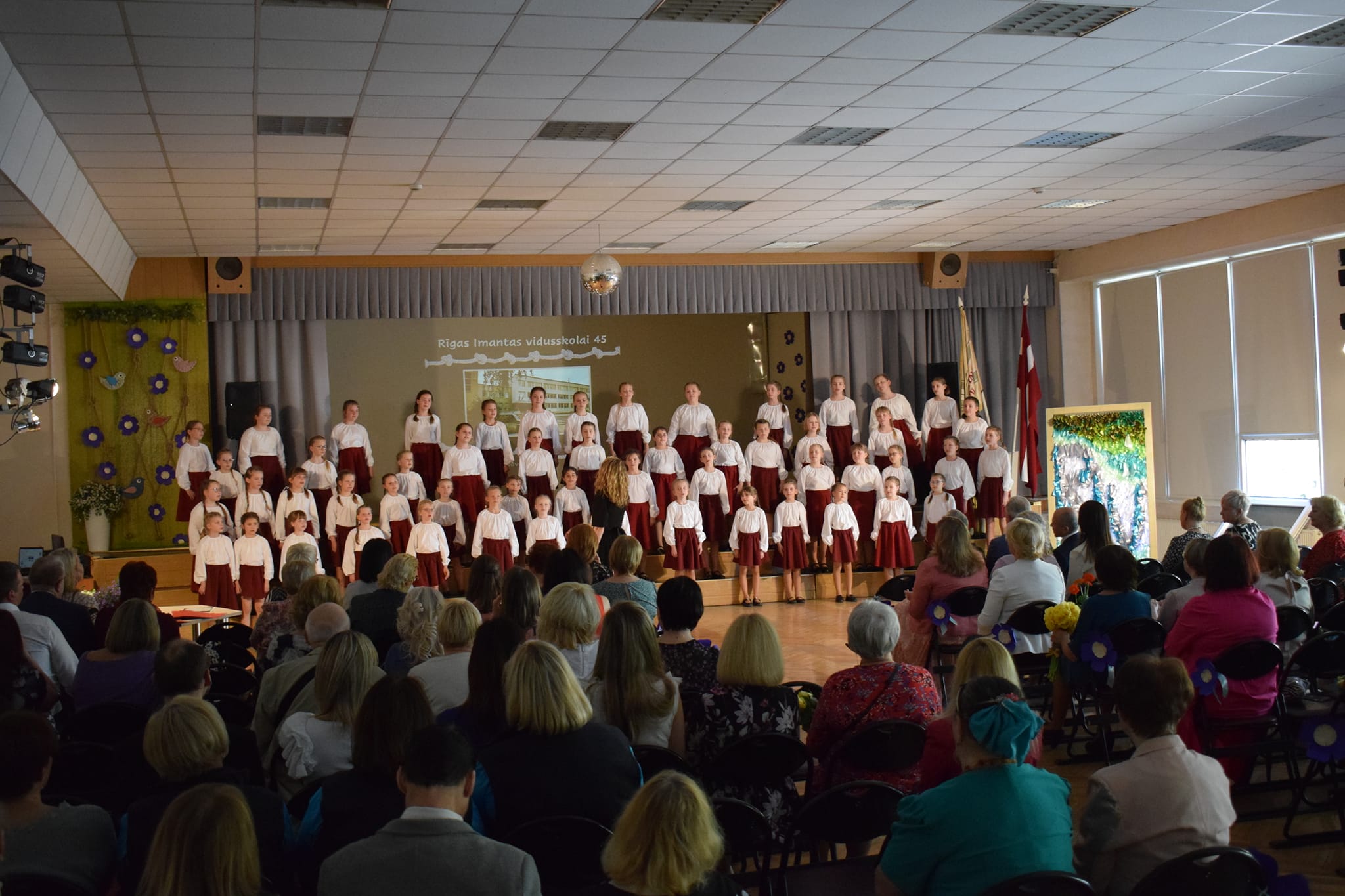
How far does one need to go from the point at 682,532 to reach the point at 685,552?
0.21m

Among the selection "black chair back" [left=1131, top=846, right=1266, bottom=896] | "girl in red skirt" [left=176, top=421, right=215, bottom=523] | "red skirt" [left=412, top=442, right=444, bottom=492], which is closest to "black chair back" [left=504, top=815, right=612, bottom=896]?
"black chair back" [left=1131, top=846, right=1266, bottom=896]

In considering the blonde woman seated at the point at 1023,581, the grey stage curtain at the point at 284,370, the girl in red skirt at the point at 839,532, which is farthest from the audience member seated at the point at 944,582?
the grey stage curtain at the point at 284,370

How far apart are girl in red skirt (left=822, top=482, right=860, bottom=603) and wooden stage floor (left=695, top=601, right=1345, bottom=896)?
43 cm

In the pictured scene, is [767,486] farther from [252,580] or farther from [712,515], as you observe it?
[252,580]

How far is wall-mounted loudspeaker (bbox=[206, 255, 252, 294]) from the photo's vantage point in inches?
469

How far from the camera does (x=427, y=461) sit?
39.6 ft

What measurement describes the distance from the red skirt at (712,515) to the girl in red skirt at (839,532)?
3.59ft

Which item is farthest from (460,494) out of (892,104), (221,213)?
(892,104)

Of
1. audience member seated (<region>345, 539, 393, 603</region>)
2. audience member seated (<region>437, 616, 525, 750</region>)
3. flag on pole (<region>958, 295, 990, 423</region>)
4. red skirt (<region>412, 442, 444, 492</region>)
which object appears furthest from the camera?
flag on pole (<region>958, 295, 990, 423</region>)

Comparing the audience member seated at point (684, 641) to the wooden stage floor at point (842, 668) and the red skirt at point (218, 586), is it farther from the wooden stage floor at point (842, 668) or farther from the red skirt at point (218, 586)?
the red skirt at point (218, 586)

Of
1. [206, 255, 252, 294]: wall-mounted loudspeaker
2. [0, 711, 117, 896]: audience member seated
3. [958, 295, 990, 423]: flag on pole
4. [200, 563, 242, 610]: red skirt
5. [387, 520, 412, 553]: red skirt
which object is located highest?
[206, 255, 252, 294]: wall-mounted loudspeaker

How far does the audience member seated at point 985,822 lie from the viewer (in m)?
2.32

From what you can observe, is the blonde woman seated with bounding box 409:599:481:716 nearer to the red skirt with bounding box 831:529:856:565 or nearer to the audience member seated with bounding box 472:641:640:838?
the audience member seated with bounding box 472:641:640:838

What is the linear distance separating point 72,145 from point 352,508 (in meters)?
5.01
